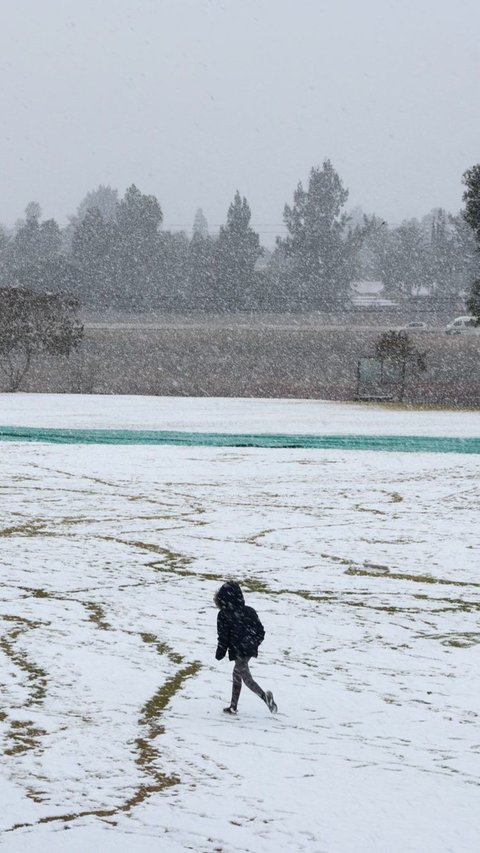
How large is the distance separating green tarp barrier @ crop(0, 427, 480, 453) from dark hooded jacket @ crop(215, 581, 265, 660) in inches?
670

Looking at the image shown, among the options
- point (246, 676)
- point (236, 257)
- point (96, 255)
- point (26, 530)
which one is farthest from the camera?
point (96, 255)

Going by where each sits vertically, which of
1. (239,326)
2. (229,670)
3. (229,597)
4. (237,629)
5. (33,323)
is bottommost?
(229,670)

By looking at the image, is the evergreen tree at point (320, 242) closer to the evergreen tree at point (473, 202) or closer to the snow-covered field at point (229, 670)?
the evergreen tree at point (473, 202)

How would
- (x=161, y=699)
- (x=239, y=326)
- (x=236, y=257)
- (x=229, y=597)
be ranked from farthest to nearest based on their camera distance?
(x=236, y=257) < (x=239, y=326) < (x=161, y=699) < (x=229, y=597)

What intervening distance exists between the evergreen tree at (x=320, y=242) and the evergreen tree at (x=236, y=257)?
4373 millimetres

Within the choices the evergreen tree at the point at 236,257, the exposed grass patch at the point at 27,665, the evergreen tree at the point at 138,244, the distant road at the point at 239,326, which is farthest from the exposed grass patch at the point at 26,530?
the evergreen tree at the point at 138,244

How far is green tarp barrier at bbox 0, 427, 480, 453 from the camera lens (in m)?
24.8

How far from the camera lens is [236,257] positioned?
8006 centimetres

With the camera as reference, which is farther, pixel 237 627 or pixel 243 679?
pixel 243 679

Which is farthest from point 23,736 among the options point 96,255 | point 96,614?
point 96,255

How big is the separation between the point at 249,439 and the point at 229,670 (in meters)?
17.4

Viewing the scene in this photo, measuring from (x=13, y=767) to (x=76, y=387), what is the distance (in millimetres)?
41929

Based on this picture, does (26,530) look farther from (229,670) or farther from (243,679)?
(243,679)

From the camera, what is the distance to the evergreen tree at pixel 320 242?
8544 cm
